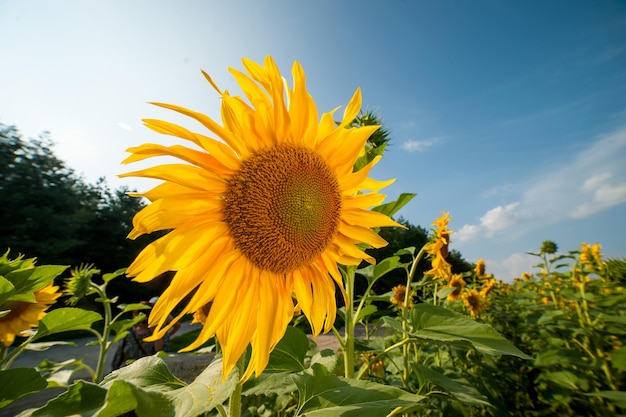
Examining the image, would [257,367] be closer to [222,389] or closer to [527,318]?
[222,389]

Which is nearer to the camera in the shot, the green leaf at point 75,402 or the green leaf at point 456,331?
the green leaf at point 75,402

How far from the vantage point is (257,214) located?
0.87 meters

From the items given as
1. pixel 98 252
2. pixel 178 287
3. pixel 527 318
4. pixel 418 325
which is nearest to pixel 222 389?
pixel 178 287

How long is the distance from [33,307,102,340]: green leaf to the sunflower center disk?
23.5 inches

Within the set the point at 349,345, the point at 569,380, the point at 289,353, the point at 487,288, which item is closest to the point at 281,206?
the point at 289,353

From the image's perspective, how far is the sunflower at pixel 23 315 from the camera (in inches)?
63.2

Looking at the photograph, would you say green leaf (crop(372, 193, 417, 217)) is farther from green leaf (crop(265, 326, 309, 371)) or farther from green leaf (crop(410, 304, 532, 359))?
green leaf (crop(265, 326, 309, 371))

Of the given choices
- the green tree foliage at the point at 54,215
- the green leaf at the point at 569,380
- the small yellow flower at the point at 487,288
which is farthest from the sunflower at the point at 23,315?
the green tree foliage at the point at 54,215

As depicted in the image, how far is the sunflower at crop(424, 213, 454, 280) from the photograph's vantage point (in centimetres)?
269

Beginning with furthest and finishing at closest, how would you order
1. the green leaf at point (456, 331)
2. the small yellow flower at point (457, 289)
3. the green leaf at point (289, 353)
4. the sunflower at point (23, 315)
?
the small yellow flower at point (457, 289) < the sunflower at point (23, 315) < the green leaf at point (289, 353) < the green leaf at point (456, 331)

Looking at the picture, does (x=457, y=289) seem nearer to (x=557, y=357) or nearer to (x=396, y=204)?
(x=557, y=357)

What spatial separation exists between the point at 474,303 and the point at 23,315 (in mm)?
3890

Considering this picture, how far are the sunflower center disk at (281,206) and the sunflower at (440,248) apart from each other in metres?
1.95

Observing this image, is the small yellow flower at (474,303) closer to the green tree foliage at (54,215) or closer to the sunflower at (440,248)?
the sunflower at (440,248)
